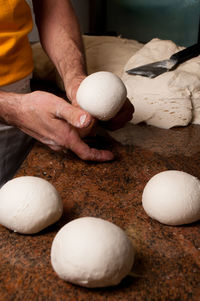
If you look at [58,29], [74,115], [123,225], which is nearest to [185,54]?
[58,29]

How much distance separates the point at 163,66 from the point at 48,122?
2.62 feet

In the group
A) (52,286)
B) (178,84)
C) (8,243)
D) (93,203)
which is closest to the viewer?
(52,286)

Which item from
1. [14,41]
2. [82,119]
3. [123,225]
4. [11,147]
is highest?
[14,41]

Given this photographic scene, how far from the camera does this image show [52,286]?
882mm

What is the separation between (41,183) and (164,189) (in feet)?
1.34

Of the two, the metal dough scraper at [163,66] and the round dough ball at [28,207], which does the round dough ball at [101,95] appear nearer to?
the round dough ball at [28,207]

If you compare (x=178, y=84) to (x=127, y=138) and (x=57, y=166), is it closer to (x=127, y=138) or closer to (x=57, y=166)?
(x=127, y=138)

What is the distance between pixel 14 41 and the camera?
4.91 ft

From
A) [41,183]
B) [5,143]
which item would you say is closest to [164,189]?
[41,183]

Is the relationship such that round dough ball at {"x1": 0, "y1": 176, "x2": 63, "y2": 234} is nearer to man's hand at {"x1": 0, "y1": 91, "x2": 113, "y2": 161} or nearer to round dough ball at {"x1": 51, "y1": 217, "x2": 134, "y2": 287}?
round dough ball at {"x1": 51, "y1": 217, "x2": 134, "y2": 287}

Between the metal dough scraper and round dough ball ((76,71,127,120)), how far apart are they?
54 centimetres

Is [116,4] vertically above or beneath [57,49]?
beneath

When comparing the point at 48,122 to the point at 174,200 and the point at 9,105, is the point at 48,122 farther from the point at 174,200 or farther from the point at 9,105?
the point at 174,200

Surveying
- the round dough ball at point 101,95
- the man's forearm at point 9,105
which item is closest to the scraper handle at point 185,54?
the round dough ball at point 101,95
